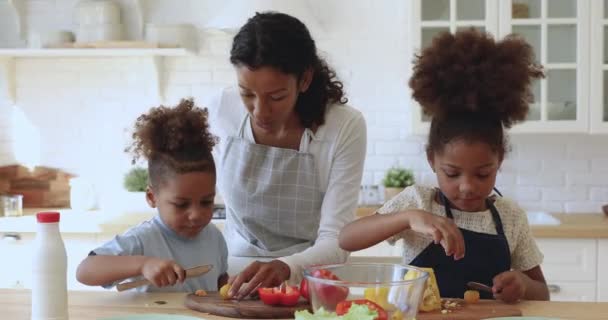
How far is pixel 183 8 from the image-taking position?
13.1 ft

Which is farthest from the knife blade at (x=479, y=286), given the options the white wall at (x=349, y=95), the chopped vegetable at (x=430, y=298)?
the white wall at (x=349, y=95)

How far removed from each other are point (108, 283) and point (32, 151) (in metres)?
2.56

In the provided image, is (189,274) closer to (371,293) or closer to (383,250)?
(371,293)

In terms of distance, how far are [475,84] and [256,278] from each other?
67cm

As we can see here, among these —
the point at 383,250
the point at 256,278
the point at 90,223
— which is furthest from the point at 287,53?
the point at 90,223

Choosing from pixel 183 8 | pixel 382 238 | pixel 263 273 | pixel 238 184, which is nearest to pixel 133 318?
pixel 263 273

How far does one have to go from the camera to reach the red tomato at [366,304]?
49.1 inches

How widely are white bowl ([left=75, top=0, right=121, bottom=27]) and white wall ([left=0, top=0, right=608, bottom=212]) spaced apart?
207mm

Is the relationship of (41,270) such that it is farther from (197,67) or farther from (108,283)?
(197,67)

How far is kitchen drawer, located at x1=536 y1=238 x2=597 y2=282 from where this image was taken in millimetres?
3289

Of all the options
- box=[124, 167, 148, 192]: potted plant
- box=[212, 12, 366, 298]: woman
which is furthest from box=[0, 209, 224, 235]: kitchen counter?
box=[212, 12, 366, 298]: woman

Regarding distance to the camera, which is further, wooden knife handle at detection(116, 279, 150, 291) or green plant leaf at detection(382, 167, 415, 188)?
green plant leaf at detection(382, 167, 415, 188)

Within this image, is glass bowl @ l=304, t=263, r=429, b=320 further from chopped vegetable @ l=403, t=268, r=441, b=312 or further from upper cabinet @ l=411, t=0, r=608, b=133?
upper cabinet @ l=411, t=0, r=608, b=133

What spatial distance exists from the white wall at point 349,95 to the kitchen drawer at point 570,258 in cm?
55
